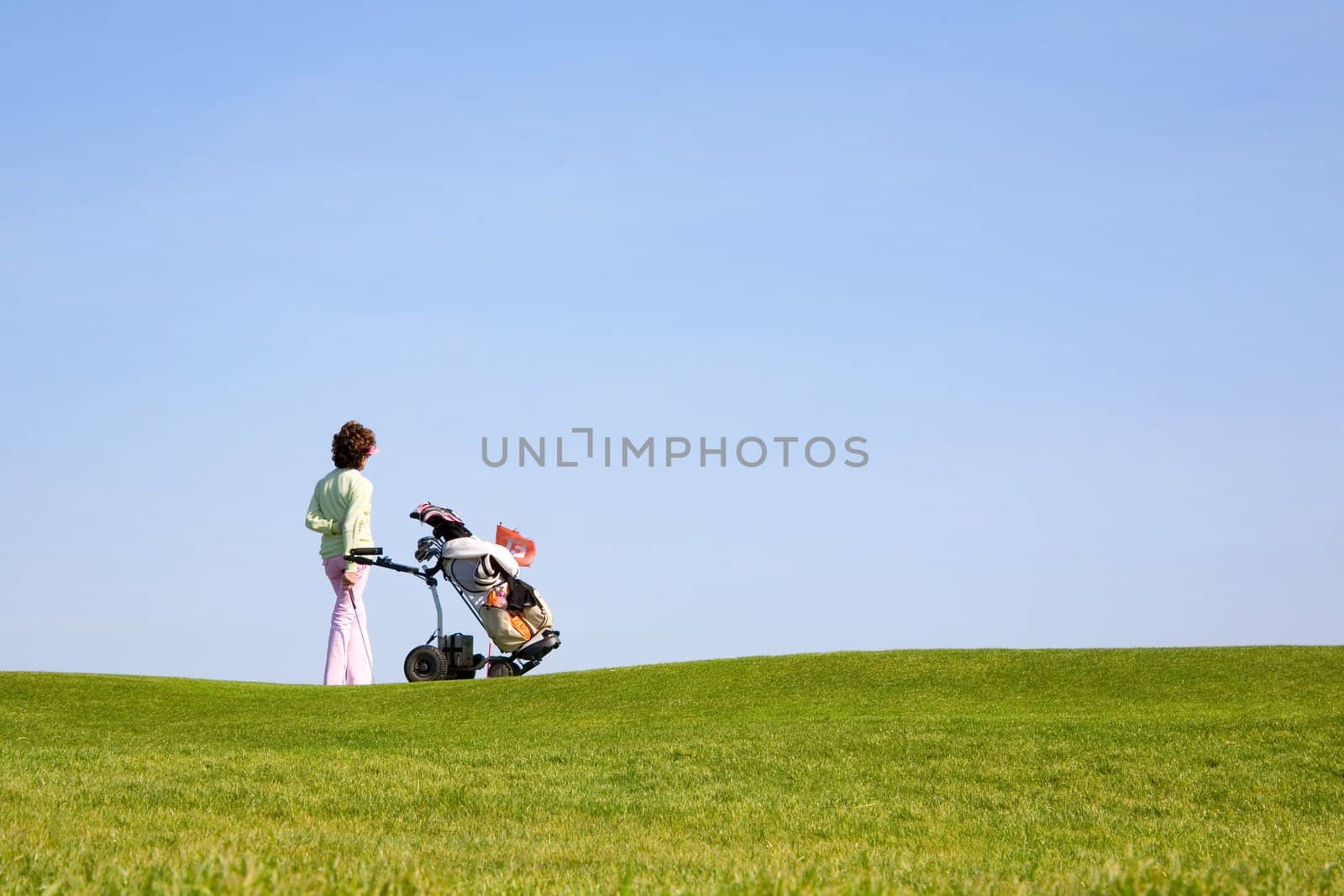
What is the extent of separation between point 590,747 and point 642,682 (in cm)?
530

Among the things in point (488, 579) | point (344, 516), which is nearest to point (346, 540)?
point (344, 516)

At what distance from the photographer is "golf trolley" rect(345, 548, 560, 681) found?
20094mm

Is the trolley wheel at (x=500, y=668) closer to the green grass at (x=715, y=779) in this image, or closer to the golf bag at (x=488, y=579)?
the golf bag at (x=488, y=579)

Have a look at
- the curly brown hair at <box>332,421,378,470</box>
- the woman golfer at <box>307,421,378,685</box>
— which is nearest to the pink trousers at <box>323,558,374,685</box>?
the woman golfer at <box>307,421,378,685</box>

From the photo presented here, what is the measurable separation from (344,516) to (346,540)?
0.37 metres

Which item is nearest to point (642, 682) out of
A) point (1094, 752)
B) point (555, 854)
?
point (1094, 752)

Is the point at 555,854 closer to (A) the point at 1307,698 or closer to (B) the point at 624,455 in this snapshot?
(B) the point at 624,455

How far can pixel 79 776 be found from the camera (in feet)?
38.4

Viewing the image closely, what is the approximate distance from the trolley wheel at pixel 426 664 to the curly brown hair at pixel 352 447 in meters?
2.94

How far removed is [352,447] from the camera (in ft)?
64.0

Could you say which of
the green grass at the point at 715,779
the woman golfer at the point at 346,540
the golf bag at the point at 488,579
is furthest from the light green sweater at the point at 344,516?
the green grass at the point at 715,779

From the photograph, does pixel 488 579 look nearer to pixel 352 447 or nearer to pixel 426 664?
pixel 426 664

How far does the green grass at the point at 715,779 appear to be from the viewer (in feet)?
22.6

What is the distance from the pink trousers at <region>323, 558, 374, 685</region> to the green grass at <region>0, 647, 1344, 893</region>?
1.63 feet
